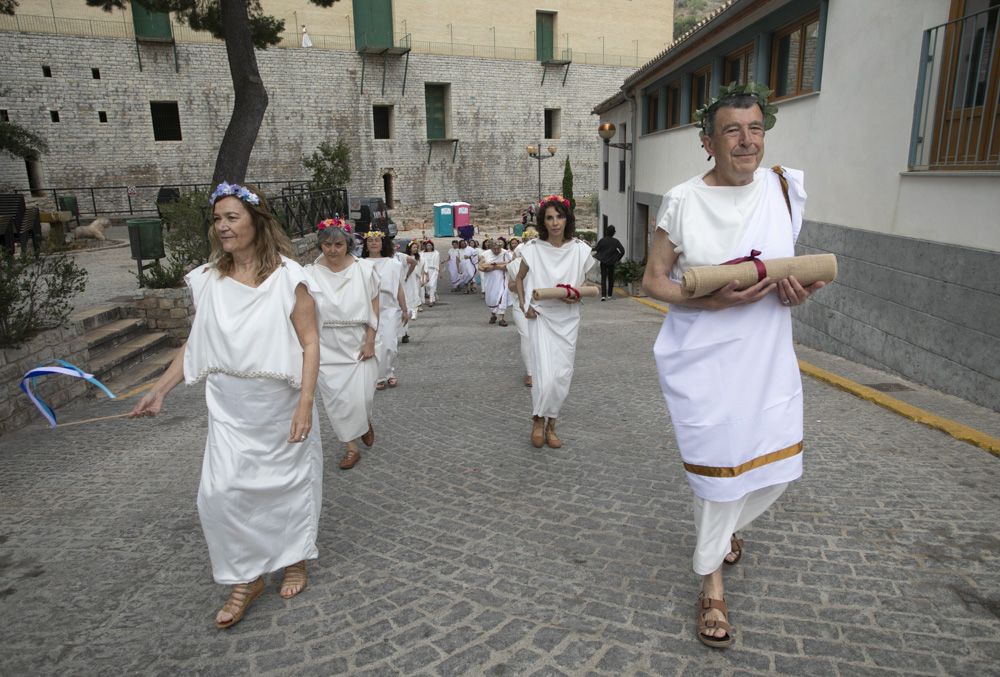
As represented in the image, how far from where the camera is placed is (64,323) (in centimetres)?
707

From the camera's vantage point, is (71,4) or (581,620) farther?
(71,4)

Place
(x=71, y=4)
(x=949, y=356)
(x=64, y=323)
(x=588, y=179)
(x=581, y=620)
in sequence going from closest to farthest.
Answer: (x=581, y=620) < (x=949, y=356) < (x=64, y=323) < (x=71, y=4) < (x=588, y=179)

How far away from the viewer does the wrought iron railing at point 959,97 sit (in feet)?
19.2

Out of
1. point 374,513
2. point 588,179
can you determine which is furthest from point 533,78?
point 374,513

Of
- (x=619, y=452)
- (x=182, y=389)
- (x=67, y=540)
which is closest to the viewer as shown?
(x=67, y=540)

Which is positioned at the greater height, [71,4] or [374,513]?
[71,4]

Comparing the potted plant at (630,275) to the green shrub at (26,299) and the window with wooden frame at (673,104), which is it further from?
the green shrub at (26,299)

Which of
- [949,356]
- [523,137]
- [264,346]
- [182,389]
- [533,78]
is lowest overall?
[182,389]

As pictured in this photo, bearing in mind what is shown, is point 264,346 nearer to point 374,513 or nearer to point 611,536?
point 374,513

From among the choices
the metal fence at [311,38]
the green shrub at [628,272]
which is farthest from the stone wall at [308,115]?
the green shrub at [628,272]

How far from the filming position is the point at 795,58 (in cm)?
1016

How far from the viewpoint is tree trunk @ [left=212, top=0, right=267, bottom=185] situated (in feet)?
47.4

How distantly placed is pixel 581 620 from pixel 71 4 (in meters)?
40.9

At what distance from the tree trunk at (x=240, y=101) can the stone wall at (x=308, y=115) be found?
2349 centimetres
